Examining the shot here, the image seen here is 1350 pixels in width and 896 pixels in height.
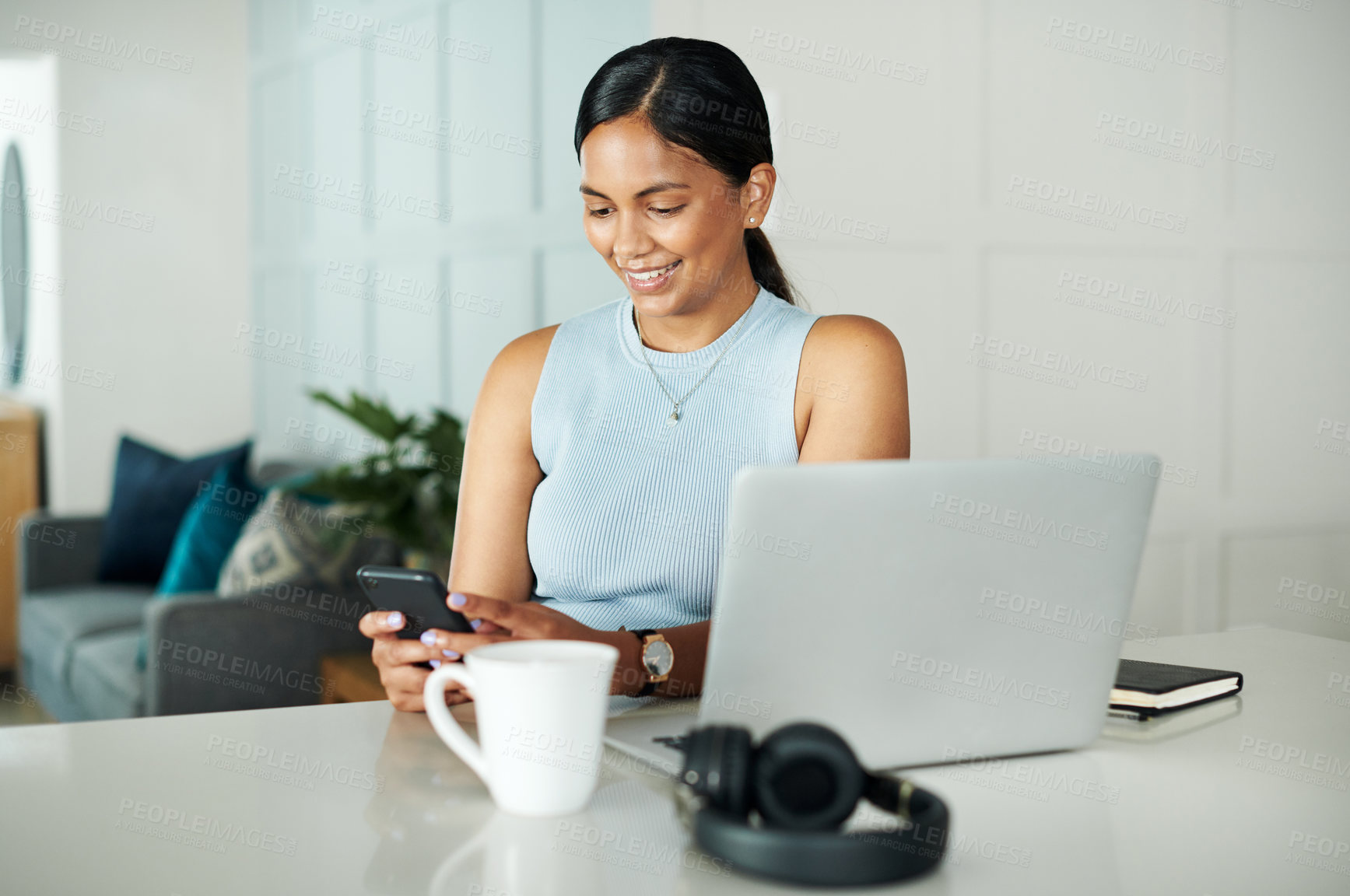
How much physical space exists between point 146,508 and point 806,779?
12.1 feet

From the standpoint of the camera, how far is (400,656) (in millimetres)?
1083

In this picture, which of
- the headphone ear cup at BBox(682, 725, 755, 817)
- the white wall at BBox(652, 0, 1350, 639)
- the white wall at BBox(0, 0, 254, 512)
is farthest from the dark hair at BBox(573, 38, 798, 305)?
the white wall at BBox(0, 0, 254, 512)

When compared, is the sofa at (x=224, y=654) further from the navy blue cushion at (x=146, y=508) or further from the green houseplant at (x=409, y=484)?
the navy blue cushion at (x=146, y=508)

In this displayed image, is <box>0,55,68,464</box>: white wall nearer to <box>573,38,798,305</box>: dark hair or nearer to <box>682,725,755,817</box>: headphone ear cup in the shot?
<box>573,38,798,305</box>: dark hair

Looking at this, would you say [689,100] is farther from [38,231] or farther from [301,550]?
[38,231]

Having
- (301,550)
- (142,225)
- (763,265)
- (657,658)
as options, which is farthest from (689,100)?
(142,225)

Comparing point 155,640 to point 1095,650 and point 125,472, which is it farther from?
point 1095,650

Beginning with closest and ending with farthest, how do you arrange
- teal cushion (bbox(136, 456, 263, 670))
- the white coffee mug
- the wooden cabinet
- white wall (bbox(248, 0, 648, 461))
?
the white coffee mug < white wall (bbox(248, 0, 648, 461)) < teal cushion (bbox(136, 456, 263, 670)) < the wooden cabinet

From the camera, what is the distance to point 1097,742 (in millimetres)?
1033

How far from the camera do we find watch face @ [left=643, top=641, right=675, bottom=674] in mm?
1136

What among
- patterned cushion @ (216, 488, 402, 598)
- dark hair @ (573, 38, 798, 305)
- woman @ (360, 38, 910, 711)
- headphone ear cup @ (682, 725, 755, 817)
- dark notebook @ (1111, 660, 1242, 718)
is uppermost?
dark hair @ (573, 38, 798, 305)

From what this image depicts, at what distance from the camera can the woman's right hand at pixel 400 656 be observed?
1.06 m

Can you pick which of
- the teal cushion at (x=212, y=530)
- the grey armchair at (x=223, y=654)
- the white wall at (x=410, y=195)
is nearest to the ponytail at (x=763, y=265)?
the white wall at (x=410, y=195)

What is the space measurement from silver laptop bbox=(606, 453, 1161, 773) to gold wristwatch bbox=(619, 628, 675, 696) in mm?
176
